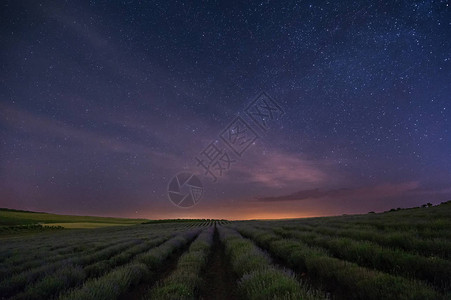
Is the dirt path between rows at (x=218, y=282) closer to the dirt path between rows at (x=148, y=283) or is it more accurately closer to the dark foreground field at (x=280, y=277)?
the dark foreground field at (x=280, y=277)

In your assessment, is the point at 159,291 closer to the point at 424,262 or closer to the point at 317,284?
the point at 317,284

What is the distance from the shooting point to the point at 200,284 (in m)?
5.27

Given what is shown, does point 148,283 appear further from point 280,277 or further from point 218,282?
point 280,277

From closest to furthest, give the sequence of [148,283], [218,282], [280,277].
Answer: [280,277] < [218,282] < [148,283]

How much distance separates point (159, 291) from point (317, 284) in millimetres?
3190

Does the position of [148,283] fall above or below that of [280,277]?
below

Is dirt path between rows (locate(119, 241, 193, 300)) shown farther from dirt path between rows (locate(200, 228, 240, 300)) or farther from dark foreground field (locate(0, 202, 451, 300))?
dirt path between rows (locate(200, 228, 240, 300))

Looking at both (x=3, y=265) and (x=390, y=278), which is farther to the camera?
(x=3, y=265)

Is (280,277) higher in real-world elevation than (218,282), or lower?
higher

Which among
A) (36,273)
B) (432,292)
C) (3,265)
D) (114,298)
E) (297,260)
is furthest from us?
(3,265)


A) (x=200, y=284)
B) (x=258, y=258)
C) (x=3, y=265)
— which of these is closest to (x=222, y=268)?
(x=258, y=258)

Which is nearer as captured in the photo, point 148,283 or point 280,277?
point 280,277

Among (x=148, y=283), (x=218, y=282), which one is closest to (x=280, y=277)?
(x=218, y=282)

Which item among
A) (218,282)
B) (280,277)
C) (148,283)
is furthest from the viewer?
(148,283)
